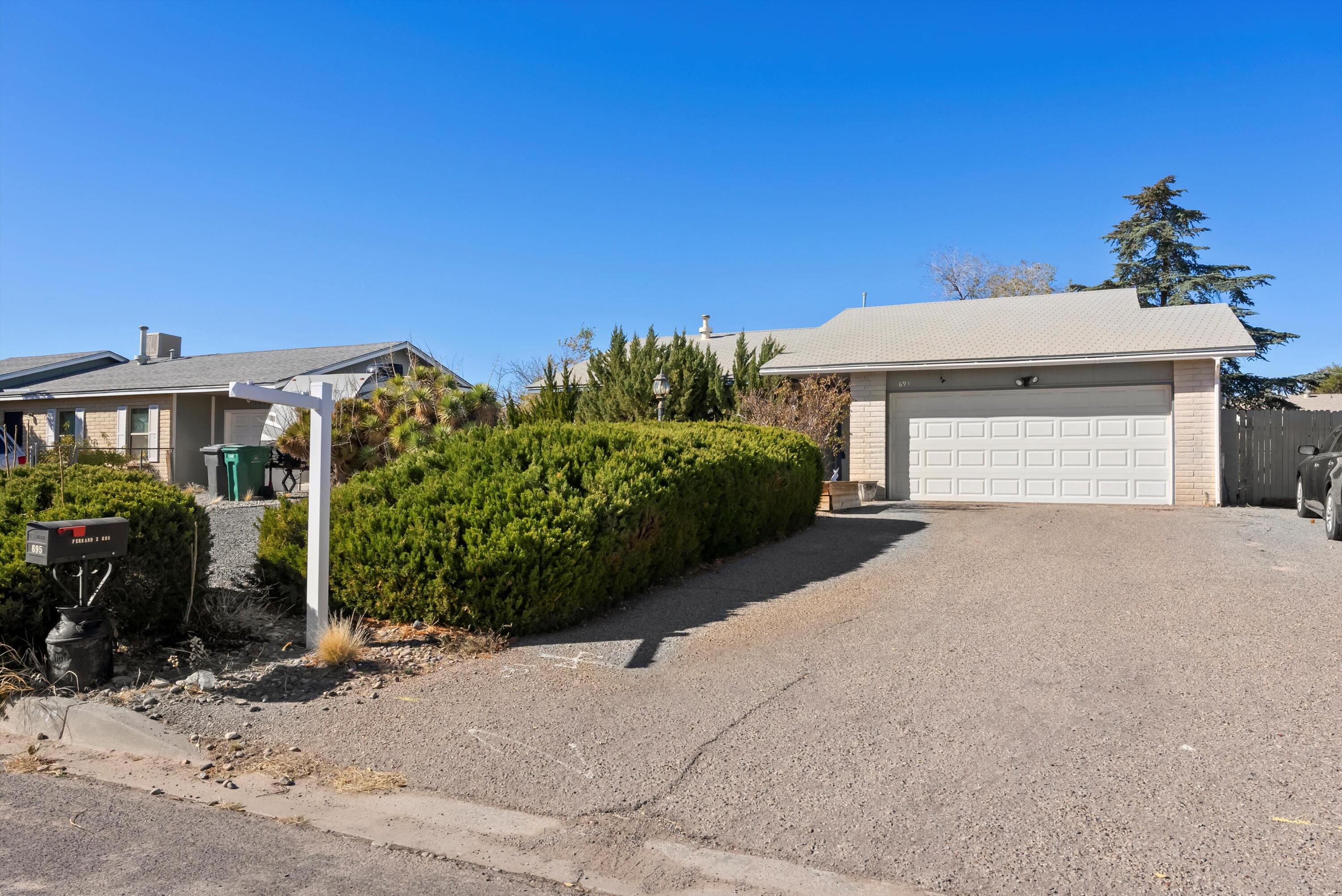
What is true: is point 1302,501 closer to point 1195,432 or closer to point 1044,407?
point 1195,432

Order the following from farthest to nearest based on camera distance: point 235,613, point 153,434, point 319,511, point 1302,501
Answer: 1. point 153,434
2. point 1302,501
3. point 235,613
4. point 319,511

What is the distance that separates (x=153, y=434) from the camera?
22.7m

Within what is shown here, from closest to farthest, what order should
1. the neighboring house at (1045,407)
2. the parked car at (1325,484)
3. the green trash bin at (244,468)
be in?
the parked car at (1325,484), the neighboring house at (1045,407), the green trash bin at (244,468)

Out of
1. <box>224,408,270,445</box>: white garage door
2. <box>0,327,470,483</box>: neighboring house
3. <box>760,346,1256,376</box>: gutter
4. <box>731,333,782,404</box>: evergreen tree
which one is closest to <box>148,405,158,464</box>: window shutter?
<box>0,327,470,483</box>: neighboring house

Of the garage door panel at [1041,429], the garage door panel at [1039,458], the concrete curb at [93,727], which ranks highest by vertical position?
the garage door panel at [1041,429]

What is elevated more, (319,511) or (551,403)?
(551,403)

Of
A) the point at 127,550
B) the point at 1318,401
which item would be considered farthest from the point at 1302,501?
the point at 1318,401

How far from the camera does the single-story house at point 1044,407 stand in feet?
48.6

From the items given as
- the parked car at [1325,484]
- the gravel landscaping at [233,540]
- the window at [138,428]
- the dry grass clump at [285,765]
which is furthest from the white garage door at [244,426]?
the parked car at [1325,484]

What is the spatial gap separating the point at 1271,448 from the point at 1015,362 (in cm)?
497

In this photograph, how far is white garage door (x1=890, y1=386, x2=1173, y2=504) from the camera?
15.1m

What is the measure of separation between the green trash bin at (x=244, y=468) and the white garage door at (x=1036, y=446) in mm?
12190

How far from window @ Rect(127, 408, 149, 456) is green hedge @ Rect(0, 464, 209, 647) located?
62.3 feet

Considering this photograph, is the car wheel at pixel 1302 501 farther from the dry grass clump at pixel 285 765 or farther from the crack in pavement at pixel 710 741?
the dry grass clump at pixel 285 765
